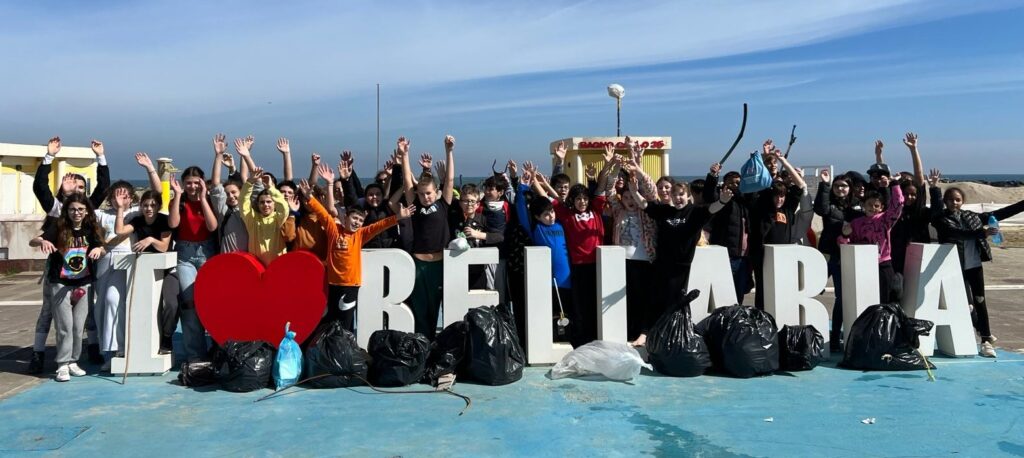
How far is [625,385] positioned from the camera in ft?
17.8

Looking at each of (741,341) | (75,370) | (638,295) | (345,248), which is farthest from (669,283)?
(75,370)

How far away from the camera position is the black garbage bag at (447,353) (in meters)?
5.46

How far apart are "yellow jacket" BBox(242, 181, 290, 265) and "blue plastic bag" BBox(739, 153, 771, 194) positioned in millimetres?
3792

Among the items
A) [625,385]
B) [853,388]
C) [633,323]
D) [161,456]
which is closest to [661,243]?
[633,323]

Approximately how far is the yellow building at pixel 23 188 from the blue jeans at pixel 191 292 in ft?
26.8

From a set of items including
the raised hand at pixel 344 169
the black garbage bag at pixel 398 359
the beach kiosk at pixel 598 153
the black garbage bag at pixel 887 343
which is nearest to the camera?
the black garbage bag at pixel 398 359

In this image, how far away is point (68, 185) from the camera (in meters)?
6.18

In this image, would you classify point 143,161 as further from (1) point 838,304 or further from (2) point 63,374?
(1) point 838,304

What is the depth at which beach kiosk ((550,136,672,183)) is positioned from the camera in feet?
82.6

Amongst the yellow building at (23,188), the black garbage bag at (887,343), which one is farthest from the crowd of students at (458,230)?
the yellow building at (23,188)

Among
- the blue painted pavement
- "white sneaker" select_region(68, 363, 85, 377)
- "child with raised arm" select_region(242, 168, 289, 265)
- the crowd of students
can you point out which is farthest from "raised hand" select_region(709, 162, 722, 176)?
"white sneaker" select_region(68, 363, 85, 377)

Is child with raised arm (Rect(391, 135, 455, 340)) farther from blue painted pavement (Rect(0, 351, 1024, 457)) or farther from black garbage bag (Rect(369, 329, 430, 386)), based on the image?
blue painted pavement (Rect(0, 351, 1024, 457))

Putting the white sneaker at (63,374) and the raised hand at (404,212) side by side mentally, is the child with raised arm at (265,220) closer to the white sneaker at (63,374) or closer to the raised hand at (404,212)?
the raised hand at (404,212)

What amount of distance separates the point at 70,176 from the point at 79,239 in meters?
0.69
